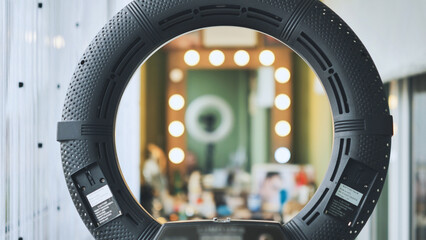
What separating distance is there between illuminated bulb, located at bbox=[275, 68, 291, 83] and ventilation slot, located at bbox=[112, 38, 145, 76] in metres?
2.71

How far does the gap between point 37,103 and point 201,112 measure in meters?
2.45

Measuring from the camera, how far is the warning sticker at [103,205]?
0.82m

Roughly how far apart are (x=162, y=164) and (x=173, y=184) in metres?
0.17

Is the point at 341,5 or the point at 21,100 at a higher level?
the point at 341,5

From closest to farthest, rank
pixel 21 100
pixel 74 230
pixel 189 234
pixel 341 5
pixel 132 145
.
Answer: pixel 189 234 → pixel 21 100 → pixel 74 230 → pixel 132 145 → pixel 341 5

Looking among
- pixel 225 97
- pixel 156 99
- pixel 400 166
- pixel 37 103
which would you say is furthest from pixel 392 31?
pixel 156 99

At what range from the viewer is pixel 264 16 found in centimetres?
85

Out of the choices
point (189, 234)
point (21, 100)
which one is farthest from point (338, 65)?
point (21, 100)

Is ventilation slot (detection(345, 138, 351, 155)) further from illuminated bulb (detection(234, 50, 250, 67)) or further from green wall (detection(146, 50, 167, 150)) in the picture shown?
green wall (detection(146, 50, 167, 150))

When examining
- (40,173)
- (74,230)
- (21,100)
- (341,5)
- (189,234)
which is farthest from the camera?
(341,5)

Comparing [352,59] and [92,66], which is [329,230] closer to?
[352,59]

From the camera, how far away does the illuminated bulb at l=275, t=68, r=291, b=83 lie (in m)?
3.47

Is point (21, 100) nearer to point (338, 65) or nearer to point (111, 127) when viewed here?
point (111, 127)

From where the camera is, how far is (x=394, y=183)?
2.18 meters
